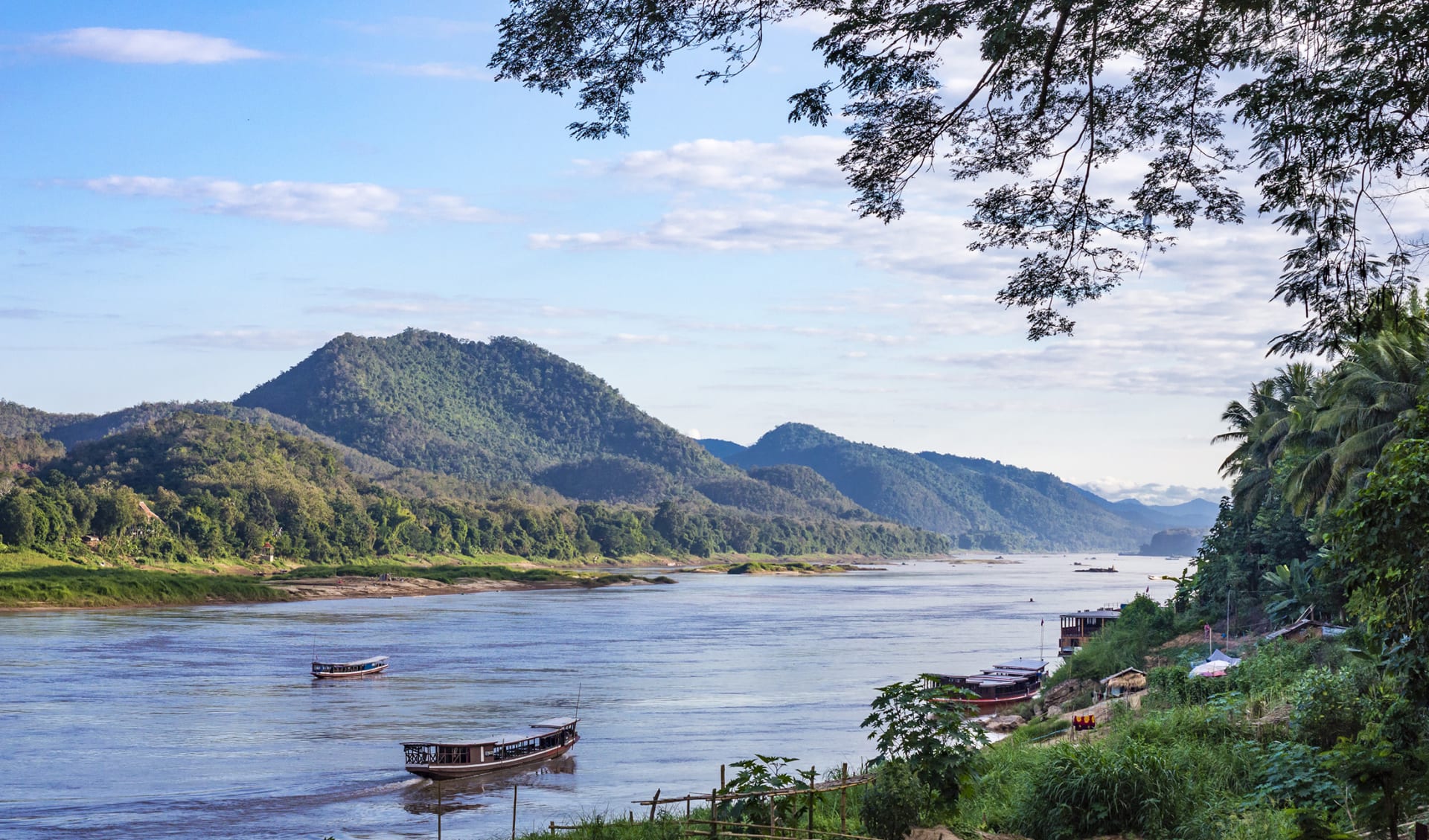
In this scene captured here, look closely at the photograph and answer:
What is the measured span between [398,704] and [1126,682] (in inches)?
992

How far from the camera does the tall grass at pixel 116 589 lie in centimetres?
8344

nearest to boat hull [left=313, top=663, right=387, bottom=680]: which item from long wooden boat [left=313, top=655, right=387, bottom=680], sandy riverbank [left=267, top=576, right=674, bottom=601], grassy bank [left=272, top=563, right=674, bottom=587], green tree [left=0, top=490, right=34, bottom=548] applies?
long wooden boat [left=313, top=655, right=387, bottom=680]

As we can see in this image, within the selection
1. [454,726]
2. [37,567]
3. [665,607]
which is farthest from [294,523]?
[454,726]

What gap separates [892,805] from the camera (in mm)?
13703

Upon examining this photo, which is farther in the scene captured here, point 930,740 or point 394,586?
point 394,586

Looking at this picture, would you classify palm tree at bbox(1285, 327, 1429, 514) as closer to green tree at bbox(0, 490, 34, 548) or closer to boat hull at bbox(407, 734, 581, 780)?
boat hull at bbox(407, 734, 581, 780)

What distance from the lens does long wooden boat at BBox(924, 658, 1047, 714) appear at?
42.6 meters

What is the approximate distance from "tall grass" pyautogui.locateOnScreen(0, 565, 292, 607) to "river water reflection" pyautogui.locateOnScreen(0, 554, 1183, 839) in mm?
4427

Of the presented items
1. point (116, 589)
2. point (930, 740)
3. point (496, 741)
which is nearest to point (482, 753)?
point (496, 741)

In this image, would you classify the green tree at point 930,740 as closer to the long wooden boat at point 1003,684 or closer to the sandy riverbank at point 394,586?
the long wooden boat at point 1003,684

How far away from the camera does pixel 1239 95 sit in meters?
11.0

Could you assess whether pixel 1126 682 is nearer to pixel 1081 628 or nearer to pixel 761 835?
pixel 1081 628

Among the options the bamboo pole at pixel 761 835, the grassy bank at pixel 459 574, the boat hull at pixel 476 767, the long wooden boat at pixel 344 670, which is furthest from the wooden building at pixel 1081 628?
the grassy bank at pixel 459 574

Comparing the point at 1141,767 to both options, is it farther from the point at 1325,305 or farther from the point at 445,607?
the point at 445,607
